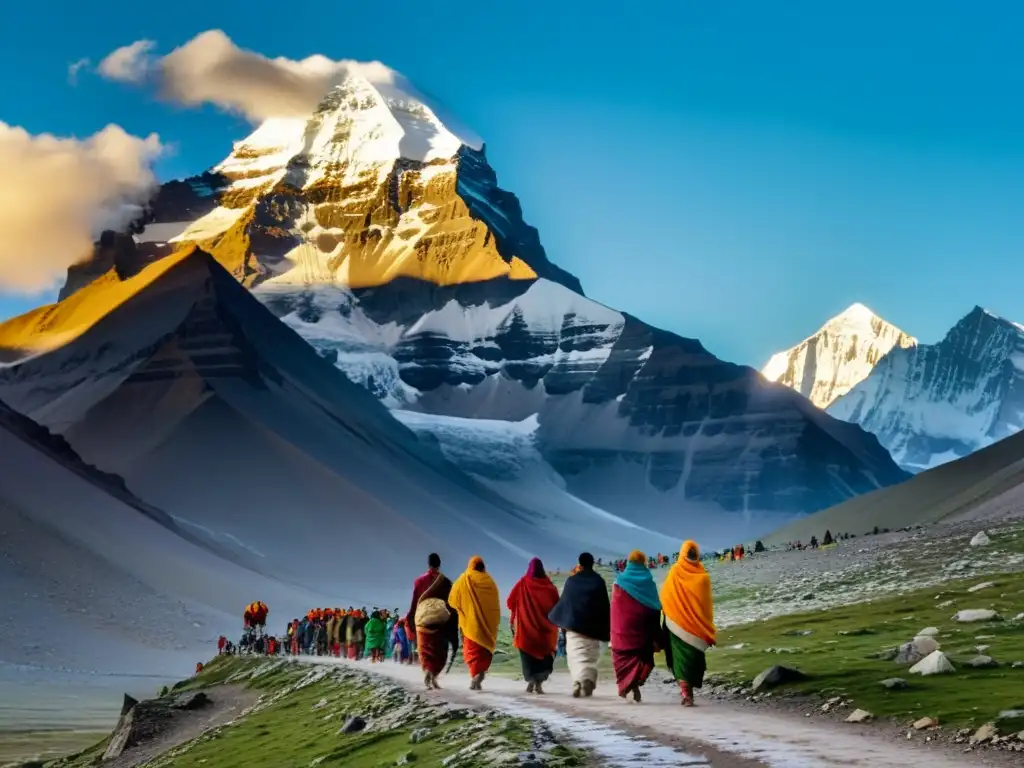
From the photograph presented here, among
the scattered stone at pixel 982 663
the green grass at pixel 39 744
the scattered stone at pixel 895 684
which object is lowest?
the green grass at pixel 39 744

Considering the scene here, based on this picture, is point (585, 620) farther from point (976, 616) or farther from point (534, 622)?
point (976, 616)

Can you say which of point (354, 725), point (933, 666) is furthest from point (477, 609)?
point (933, 666)

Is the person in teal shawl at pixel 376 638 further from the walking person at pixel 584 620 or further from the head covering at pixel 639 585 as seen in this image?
the head covering at pixel 639 585

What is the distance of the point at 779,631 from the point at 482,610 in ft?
61.5

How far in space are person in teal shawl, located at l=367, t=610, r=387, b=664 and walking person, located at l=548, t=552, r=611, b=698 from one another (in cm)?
2574

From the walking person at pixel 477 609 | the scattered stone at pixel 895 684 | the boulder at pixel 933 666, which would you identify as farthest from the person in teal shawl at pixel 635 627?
the boulder at pixel 933 666

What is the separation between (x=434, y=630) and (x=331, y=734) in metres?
3.78

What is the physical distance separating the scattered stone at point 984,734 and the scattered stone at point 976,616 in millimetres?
19120

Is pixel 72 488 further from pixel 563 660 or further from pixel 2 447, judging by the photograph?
pixel 563 660

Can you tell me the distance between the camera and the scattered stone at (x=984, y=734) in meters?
21.4

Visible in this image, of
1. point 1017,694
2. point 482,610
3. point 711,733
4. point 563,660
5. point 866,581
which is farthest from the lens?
point 866,581

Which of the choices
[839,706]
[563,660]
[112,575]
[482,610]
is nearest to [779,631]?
[563,660]

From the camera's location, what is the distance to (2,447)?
7530 inches

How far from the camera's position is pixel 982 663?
2872 centimetres
